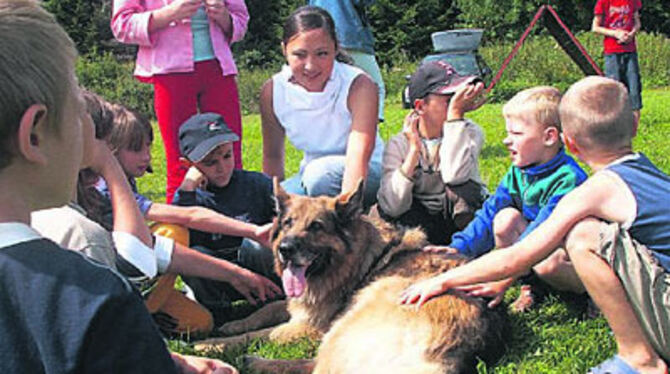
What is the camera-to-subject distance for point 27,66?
1.11 m

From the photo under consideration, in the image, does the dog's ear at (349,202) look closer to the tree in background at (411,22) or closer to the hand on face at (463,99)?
the hand on face at (463,99)

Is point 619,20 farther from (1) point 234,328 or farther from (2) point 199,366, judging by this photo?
(2) point 199,366

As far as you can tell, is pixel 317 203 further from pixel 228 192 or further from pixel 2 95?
pixel 2 95

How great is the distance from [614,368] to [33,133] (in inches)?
93.0

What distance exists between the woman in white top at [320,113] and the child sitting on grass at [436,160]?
0.72 ft

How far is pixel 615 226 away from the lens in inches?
102

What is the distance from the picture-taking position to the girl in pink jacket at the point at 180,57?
5.01 meters


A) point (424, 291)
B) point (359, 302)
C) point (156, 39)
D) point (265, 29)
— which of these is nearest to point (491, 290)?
point (424, 291)

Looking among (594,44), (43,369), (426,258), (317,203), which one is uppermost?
(43,369)

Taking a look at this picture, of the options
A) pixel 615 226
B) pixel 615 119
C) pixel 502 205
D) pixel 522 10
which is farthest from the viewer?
pixel 522 10

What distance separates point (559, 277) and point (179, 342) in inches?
78.3

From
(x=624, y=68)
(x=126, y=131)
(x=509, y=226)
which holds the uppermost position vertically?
(x=126, y=131)

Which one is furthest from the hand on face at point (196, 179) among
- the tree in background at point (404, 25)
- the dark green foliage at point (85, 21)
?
the dark green foliage at point (85, 21)

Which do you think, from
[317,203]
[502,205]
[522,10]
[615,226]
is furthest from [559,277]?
[522,10]
